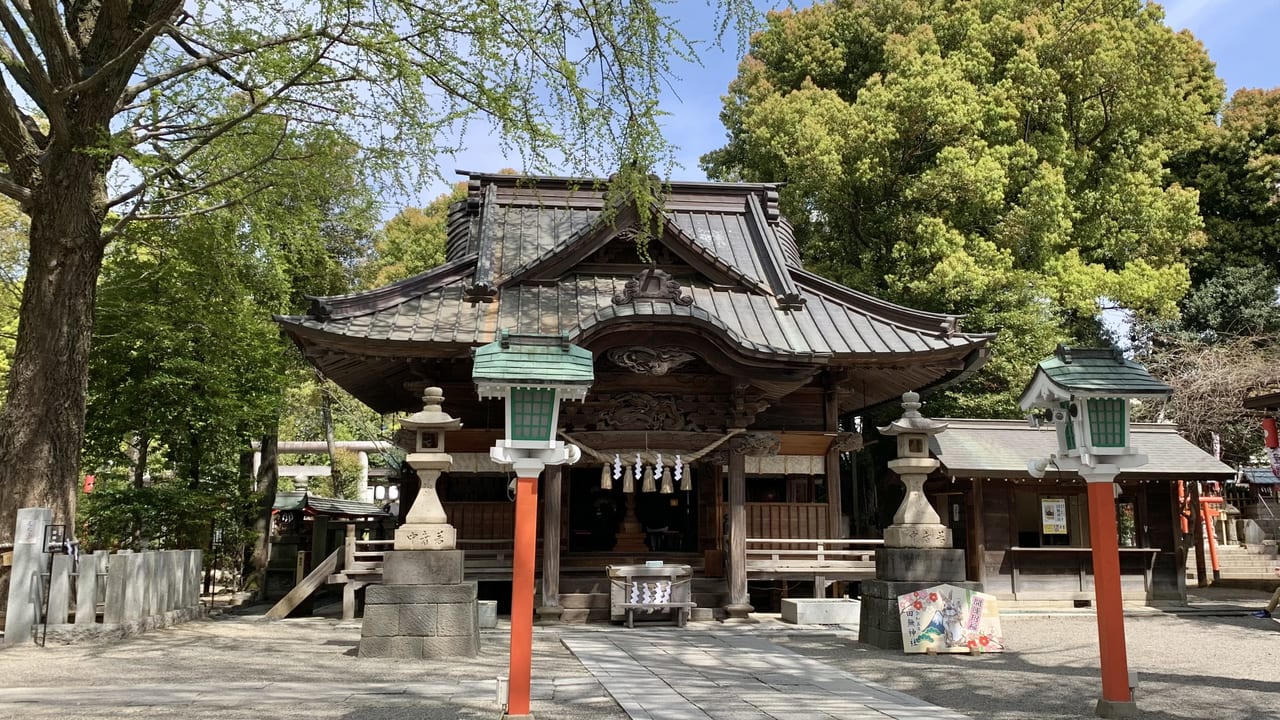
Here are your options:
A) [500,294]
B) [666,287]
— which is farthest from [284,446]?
[666,287]

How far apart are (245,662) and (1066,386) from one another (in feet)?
26.1

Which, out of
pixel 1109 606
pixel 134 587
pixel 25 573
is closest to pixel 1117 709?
pixel 1109 606

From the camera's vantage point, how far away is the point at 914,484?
33.9 ft

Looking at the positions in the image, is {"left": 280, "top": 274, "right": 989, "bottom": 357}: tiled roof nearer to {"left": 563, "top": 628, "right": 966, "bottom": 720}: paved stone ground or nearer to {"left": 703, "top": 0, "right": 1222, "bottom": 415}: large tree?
{"left": 563, "top": 628, "right": 966, "bottom": 720}: paved stone ground

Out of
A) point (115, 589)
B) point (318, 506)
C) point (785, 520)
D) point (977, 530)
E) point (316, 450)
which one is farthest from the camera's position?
point (316, 450)

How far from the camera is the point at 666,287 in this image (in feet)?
39.3

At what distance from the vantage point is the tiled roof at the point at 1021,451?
14750 mm

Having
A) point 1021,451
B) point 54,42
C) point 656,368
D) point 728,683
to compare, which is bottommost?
point 728,683

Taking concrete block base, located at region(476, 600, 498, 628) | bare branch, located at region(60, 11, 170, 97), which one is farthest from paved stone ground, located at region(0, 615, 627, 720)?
bare branch, located at region(60, 11, 170, 97)

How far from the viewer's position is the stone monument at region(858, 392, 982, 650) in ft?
32.0

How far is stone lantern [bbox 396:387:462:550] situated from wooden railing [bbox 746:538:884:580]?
218 inches

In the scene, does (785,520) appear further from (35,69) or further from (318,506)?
(318,506)

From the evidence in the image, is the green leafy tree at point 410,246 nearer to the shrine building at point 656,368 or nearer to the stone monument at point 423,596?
the shrine building at point 656,368

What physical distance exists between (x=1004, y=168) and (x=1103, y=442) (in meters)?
15.7
